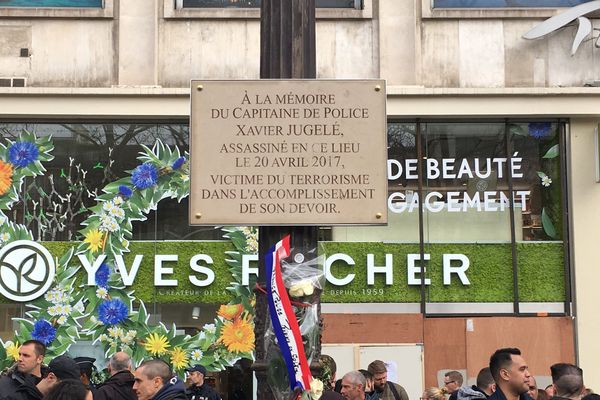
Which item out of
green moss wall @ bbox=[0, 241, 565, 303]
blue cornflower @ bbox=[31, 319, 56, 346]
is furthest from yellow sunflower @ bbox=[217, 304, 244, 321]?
blue cornflower @ bbox=[31, 319, 56, 346]

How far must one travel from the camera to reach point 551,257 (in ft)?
53.6

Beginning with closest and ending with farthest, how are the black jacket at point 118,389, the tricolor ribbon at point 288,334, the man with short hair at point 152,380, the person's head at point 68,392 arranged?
the person's head at point 68,392
the tricolor ribbon at point 288,334
the man with short hair at point 152,380
the black jacket at point 118,389

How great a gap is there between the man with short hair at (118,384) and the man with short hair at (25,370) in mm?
507

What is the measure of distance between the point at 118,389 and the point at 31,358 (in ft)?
2.37

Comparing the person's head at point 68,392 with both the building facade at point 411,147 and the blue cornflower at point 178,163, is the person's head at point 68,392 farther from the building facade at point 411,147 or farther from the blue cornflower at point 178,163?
the blue cornflower at point 178,163

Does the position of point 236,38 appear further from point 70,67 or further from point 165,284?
point 165,284

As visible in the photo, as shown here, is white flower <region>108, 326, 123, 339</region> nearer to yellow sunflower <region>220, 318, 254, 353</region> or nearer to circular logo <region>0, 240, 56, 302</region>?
circular logo <region>0, 240, 56, 302</region>

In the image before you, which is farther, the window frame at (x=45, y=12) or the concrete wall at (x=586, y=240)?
the window frame at (x=45, y=12)

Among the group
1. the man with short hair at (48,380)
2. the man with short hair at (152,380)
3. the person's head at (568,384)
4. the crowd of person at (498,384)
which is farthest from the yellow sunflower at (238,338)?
the man with short hair at (152,380)

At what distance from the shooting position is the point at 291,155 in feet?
22.8

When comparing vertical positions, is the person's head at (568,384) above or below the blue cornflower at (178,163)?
below

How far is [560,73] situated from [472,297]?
11.8 feet

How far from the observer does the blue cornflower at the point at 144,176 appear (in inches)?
645

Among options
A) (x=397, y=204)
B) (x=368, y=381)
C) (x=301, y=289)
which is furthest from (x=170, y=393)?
(x=397, y=204)
